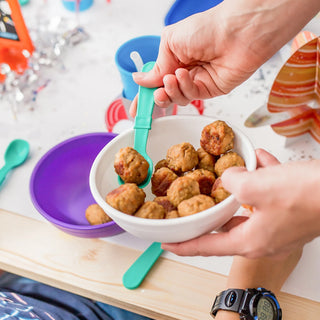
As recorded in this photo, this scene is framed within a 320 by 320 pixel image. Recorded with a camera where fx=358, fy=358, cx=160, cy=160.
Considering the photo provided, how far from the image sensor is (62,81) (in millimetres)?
1150

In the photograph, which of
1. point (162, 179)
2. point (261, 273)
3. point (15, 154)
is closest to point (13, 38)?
point (15, 154)

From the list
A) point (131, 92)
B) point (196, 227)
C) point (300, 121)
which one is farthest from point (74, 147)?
point (300, 121)

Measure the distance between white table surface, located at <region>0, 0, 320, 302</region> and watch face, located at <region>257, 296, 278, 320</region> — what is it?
0.07 meters

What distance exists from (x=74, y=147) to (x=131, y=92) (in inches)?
7.9

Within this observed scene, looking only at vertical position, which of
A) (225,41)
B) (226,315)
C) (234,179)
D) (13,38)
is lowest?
(226,315)

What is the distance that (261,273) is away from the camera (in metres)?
0.67

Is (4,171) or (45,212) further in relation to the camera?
(4,171)

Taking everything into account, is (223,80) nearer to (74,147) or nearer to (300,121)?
(300,121)

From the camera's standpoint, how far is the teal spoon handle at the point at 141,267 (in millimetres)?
677

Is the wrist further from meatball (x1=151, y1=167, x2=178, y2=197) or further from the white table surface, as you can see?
meatball (x1=151, y1=167, x2=178, y2=197)

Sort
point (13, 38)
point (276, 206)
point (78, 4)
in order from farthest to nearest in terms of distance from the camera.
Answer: point (78, 4) → point (13, 38) → point (276, 206)

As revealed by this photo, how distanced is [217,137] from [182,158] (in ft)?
0.24

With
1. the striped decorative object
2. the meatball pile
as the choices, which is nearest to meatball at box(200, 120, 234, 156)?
the meatball pile

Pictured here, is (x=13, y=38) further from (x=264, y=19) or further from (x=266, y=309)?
(x=266, y=309)
